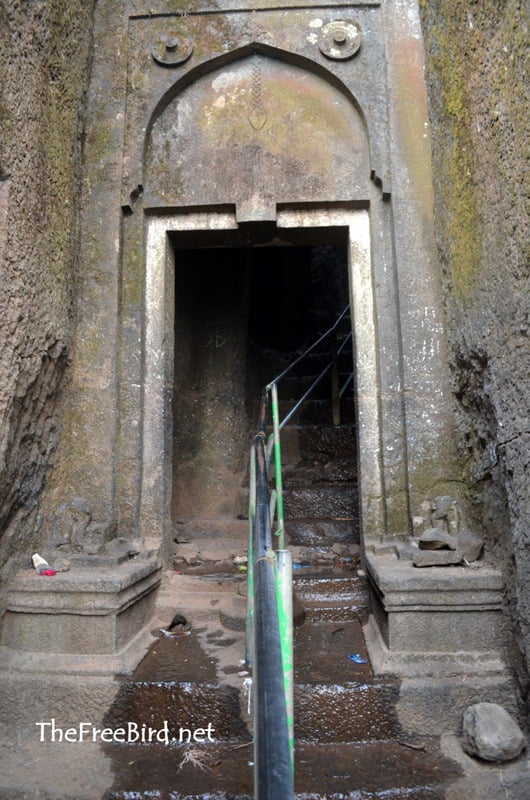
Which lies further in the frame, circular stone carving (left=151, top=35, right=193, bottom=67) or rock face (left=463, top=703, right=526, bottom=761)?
circular stone carving (left=151, top=35, right=193, bottom=67)

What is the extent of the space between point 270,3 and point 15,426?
3.40m

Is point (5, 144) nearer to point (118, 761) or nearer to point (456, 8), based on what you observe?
point (456, 8)

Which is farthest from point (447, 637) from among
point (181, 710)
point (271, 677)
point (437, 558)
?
point (271, 677)

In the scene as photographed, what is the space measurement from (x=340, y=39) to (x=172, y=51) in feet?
3.83

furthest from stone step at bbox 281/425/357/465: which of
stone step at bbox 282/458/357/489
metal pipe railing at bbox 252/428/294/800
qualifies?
metal pipe railing at bbox 252/428/294/800

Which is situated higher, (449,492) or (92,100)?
(92,100)

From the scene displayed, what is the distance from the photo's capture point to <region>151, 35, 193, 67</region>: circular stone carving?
401 cm

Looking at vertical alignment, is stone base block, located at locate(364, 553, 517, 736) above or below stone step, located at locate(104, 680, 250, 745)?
above

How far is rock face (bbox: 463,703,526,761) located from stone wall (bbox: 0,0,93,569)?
228 cm

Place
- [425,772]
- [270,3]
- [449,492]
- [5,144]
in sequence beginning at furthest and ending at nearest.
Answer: [270,3] < [449,492] < [5,144] < [425,772]

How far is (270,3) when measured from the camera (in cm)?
407

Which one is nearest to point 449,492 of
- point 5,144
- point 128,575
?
point 128,575

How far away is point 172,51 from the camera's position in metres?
4.04

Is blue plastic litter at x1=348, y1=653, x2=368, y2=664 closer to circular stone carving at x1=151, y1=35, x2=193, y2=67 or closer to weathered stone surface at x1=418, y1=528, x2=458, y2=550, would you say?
weathered stone surface at x1=418, y1=528, x2=458, y2=550
